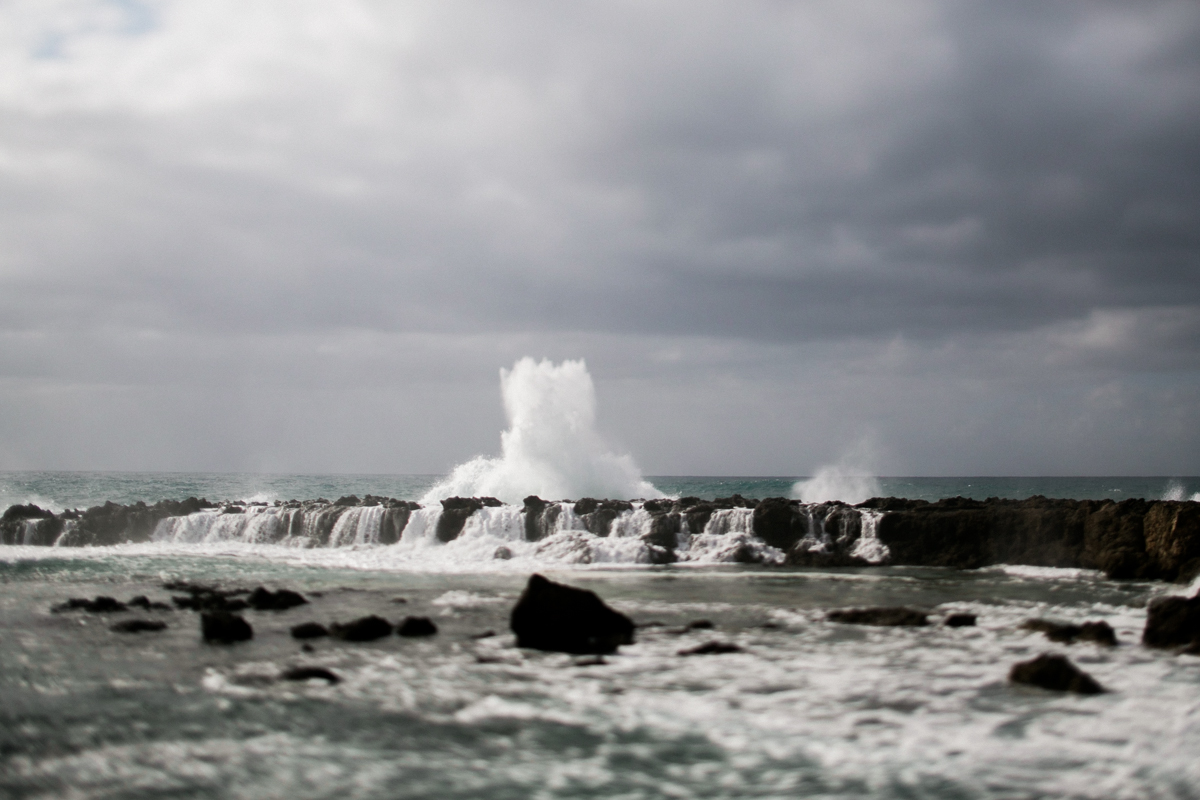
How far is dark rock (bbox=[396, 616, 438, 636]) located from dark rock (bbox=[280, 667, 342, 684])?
9.96 ft

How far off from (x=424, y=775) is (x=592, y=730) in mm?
1948

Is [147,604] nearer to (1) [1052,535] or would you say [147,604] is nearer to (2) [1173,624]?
(2) [1173,624]

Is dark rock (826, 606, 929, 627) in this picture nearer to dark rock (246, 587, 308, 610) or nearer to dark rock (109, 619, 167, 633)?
dark rock (246, 587, 308, 610)

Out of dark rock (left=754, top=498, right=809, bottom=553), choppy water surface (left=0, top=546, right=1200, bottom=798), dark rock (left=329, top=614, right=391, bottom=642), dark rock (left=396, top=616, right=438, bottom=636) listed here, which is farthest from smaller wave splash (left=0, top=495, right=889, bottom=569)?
dark rock (left=329, top=614, right=391, bottom=642)

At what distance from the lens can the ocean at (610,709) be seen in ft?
22.8

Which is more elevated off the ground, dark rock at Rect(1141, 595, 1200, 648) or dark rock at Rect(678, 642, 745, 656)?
dark rock at Rect(1141, 595, 1200, 648)

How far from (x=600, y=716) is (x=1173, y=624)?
31.2ft

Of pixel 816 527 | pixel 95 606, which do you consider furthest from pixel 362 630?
pixel 816 527

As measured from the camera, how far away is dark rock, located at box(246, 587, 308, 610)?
17.1 m

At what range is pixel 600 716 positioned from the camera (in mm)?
8773

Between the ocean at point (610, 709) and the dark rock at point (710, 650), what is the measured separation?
0.03 meters

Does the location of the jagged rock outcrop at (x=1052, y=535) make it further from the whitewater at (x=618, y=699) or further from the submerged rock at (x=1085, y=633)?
the submerged rock at (x=1085, y=633)

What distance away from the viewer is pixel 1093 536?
23.8 m

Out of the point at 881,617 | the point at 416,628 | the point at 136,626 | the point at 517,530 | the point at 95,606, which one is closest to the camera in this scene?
the point at 416,628
